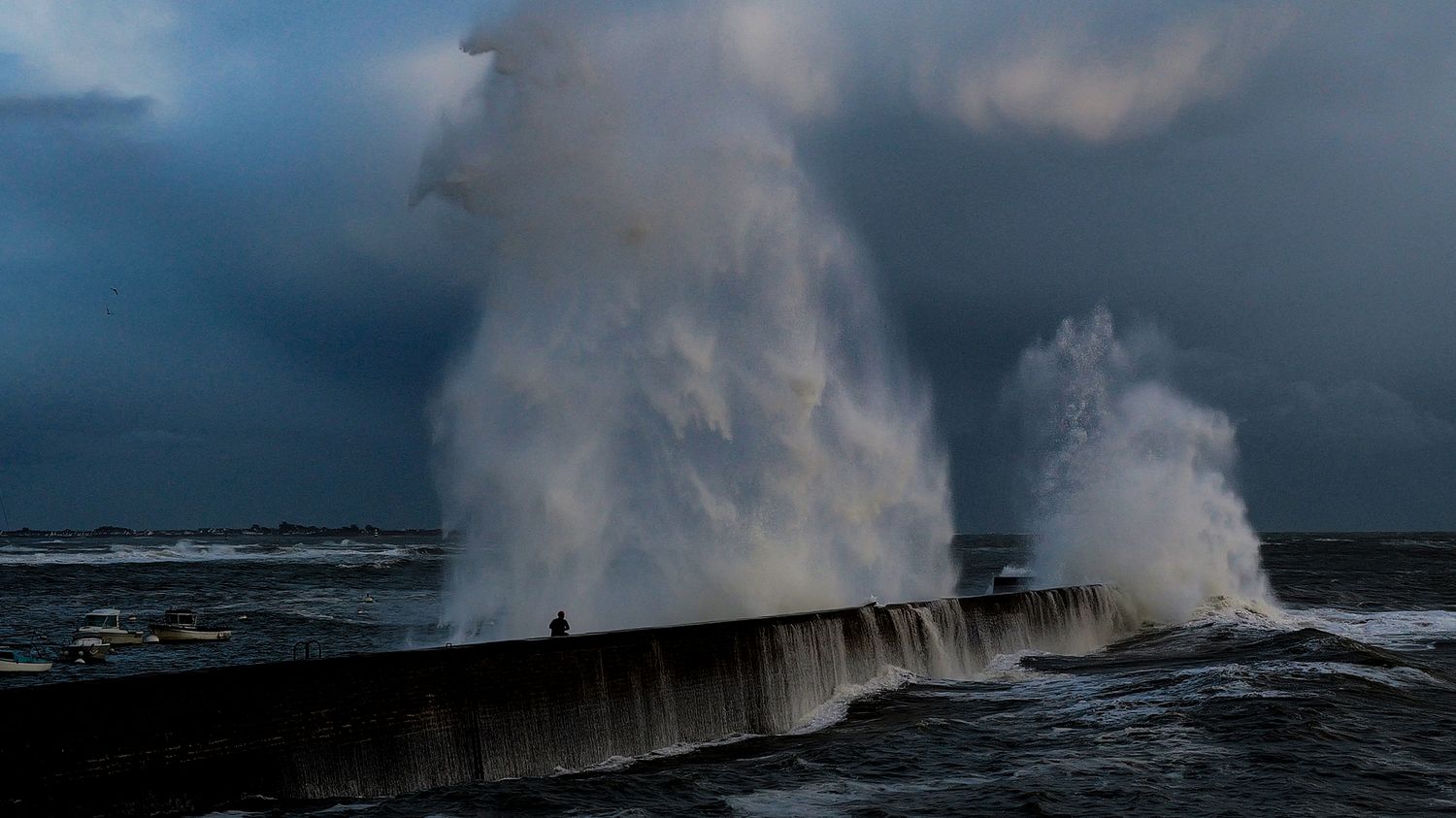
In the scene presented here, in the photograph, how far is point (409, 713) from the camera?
10.4m

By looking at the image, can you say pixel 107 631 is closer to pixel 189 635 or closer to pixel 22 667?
pixel 189 635

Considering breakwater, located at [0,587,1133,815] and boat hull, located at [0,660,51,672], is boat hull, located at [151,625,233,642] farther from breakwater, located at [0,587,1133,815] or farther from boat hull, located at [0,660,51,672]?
breakwater, located at [0,587,1133,815]

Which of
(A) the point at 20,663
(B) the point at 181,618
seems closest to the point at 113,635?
(B) the point at 181,618

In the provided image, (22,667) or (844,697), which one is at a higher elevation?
(22,667)

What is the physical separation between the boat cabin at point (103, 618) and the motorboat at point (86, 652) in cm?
350

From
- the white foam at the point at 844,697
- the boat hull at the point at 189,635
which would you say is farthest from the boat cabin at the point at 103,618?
the white foam at the point at 844,697

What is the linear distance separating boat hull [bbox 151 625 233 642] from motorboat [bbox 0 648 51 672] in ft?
20.2

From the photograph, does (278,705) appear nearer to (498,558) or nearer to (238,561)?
(498,558)

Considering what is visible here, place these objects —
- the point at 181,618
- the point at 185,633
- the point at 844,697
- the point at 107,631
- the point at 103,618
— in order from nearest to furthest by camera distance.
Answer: the point at 844,697
the point at 107,631
the point at 185,633
the point at 103,618
the point at 181,618

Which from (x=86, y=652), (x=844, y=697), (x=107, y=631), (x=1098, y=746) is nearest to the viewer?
(x=1098, y=746)

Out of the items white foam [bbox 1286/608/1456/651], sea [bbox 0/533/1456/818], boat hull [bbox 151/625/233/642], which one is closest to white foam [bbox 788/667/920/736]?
sea [bbox 0/533/1456/818]

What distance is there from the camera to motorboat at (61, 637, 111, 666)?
27828 mm

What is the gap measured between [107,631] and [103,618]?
2.36 metres

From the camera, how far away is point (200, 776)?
886 centimetres
